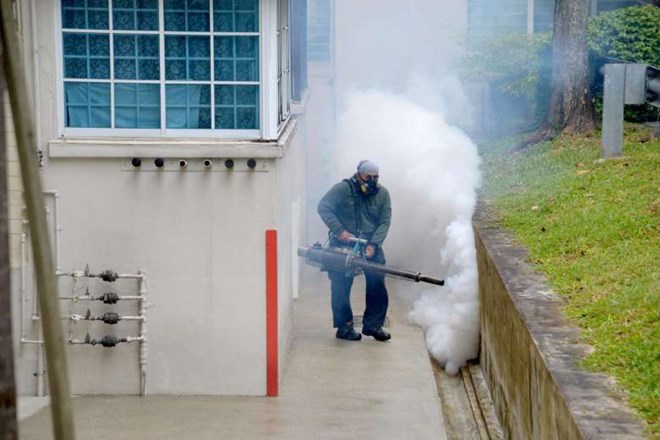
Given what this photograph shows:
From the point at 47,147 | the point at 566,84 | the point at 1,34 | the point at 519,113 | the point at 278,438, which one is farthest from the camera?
the point at 519,113

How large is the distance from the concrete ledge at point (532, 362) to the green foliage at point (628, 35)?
704cm

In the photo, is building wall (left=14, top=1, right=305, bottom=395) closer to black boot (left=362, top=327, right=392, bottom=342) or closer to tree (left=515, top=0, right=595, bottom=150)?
black boot (left=362, top=327, right=392, bottom=342)

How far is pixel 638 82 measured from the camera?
16.5 m

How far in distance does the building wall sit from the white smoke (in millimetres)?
3210

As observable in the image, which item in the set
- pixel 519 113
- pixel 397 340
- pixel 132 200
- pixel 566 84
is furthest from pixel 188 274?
pixel 519 113

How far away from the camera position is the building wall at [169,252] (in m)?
11.9

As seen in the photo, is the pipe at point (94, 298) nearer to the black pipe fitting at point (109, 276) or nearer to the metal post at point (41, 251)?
the black pipe fitting at point (109, 276)

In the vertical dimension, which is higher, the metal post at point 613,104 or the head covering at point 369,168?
the metal post at point 613,104

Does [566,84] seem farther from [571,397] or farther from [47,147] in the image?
[571,397]

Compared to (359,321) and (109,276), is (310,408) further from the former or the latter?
(359,321)

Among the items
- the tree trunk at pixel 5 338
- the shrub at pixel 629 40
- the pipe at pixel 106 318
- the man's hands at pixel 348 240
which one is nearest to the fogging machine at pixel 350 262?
the man's hands at pixel 348 240

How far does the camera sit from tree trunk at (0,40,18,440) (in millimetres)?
5906

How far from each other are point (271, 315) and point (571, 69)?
8936mm

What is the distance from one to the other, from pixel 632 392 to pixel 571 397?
387mm
